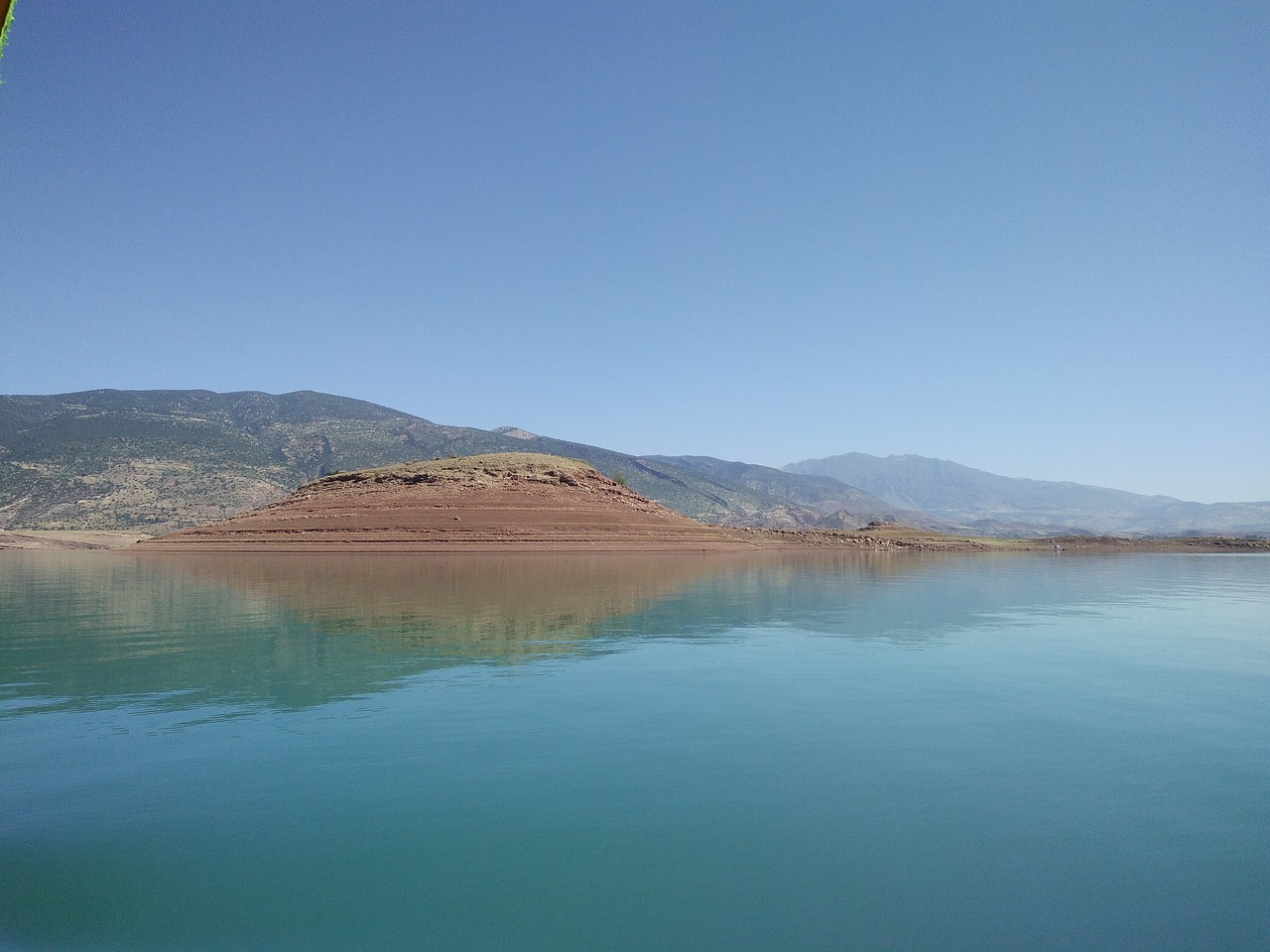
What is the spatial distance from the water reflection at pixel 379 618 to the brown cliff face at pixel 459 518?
90.8 ft

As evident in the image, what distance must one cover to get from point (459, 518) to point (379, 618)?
181ft

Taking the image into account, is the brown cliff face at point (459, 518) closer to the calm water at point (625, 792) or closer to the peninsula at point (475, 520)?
the peninsula at point (475, 520)

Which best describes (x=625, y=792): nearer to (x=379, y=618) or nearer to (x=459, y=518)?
(x=379, y=618)

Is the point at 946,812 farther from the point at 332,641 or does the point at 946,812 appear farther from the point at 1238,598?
the point at 1238,598

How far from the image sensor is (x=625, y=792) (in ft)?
26.6

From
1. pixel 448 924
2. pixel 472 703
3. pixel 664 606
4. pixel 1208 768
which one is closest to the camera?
pixel 448 924

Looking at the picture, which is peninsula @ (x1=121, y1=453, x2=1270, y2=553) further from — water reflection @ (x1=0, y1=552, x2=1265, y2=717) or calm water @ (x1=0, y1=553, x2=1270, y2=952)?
calm water @ (x1=0, y1=553, x2=1270, y2=952)

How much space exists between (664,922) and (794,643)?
13504 millimetres

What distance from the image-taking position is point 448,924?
216 inches

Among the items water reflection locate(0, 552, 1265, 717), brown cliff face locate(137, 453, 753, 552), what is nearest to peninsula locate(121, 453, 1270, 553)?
brown cliff face locate(137, 453, 753, 552)

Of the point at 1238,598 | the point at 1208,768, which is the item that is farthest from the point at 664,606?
the point at 1238,598

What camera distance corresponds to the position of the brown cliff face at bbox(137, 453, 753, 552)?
2859 inches

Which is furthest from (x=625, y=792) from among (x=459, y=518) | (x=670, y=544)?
(x=670, y=544)

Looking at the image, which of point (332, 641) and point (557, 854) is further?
point (332, 641)
